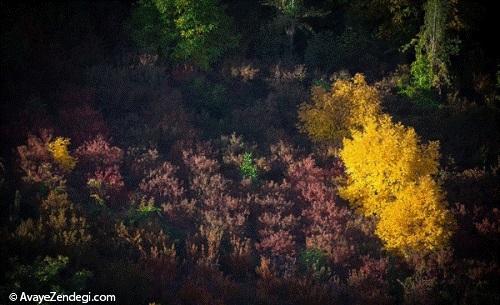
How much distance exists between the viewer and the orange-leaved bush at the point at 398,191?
8188 mm

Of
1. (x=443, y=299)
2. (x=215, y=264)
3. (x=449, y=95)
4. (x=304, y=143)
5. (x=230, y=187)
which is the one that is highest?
(x=449, y=95)

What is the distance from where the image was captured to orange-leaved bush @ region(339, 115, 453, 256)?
322 inches

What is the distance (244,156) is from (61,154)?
5.08m

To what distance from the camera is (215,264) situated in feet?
24.3

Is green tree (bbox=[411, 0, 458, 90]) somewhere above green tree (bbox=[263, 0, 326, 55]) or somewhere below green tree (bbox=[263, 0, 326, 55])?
below

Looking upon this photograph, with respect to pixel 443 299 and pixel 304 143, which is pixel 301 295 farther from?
pixel 304 143

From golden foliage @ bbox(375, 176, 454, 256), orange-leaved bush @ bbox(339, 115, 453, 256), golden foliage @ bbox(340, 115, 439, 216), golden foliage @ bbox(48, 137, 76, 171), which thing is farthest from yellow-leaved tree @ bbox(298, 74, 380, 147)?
golden foliage @ bbox(48, 137, 76, 171)

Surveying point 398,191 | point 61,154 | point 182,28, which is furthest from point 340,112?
point 61,154

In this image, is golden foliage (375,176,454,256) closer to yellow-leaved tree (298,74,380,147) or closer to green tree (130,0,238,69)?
yellow-leaved tree (298,74,380,147)

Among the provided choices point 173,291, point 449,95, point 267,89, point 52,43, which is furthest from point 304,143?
point 52,43

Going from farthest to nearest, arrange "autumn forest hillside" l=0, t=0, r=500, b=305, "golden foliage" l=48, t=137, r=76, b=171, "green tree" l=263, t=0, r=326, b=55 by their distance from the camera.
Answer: "green tree" l=263, t=0, r=326, b=55
"golden foliage" l=48, t=137, r=76, b=171
"autumn forest hillside" l=0, t=0, r=500, b=305

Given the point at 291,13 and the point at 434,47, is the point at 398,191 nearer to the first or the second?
the point at 434,47

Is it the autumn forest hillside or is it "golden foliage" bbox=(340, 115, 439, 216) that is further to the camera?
"golden foliage" bbox=(340, 115, 439, 216)

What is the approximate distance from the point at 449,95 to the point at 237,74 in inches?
342
